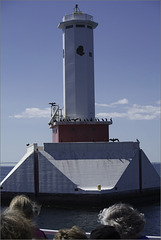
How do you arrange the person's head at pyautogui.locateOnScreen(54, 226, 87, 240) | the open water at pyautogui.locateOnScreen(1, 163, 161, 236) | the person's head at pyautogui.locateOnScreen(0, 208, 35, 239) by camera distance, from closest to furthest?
the person's head at pyautogui.locateOnScreen(0, 208, 35, 239) < the person's head at pyautogui.locateOnScreen(54, 226, 87, 240) < the open water at pyautogui.locateOnScreen(1, 163, 161, 236)

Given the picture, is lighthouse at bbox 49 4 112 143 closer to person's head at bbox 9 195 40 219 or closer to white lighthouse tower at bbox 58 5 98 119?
white lighthouse tower at bbox 58 5 98 119

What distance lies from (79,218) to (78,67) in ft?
48.8

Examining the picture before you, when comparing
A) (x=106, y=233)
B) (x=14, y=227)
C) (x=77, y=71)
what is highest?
(x=77, y=71)

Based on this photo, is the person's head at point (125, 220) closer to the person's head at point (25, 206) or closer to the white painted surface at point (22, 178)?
the person's head at point (25, 206)

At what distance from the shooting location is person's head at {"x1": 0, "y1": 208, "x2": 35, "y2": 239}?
3.24 metres

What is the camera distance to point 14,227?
327cm

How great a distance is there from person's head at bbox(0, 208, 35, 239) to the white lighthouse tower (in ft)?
94.3

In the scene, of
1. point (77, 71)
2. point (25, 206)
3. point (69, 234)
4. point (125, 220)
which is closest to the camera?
point (69, 234)

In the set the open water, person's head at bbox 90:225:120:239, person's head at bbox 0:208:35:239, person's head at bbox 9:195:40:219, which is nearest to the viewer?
person's head at bbox 0:208:35:239

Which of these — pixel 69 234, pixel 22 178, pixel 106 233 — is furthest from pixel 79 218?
pixel 69 234

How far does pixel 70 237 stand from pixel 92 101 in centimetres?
2948

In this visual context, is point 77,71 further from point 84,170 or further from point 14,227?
point 14,227

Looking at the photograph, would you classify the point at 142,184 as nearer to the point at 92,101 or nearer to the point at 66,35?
the point at 92,101

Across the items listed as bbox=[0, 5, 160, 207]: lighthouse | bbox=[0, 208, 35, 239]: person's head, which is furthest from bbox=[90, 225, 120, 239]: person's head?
bbox=[0, 5, 160, 207]: lighthouse
